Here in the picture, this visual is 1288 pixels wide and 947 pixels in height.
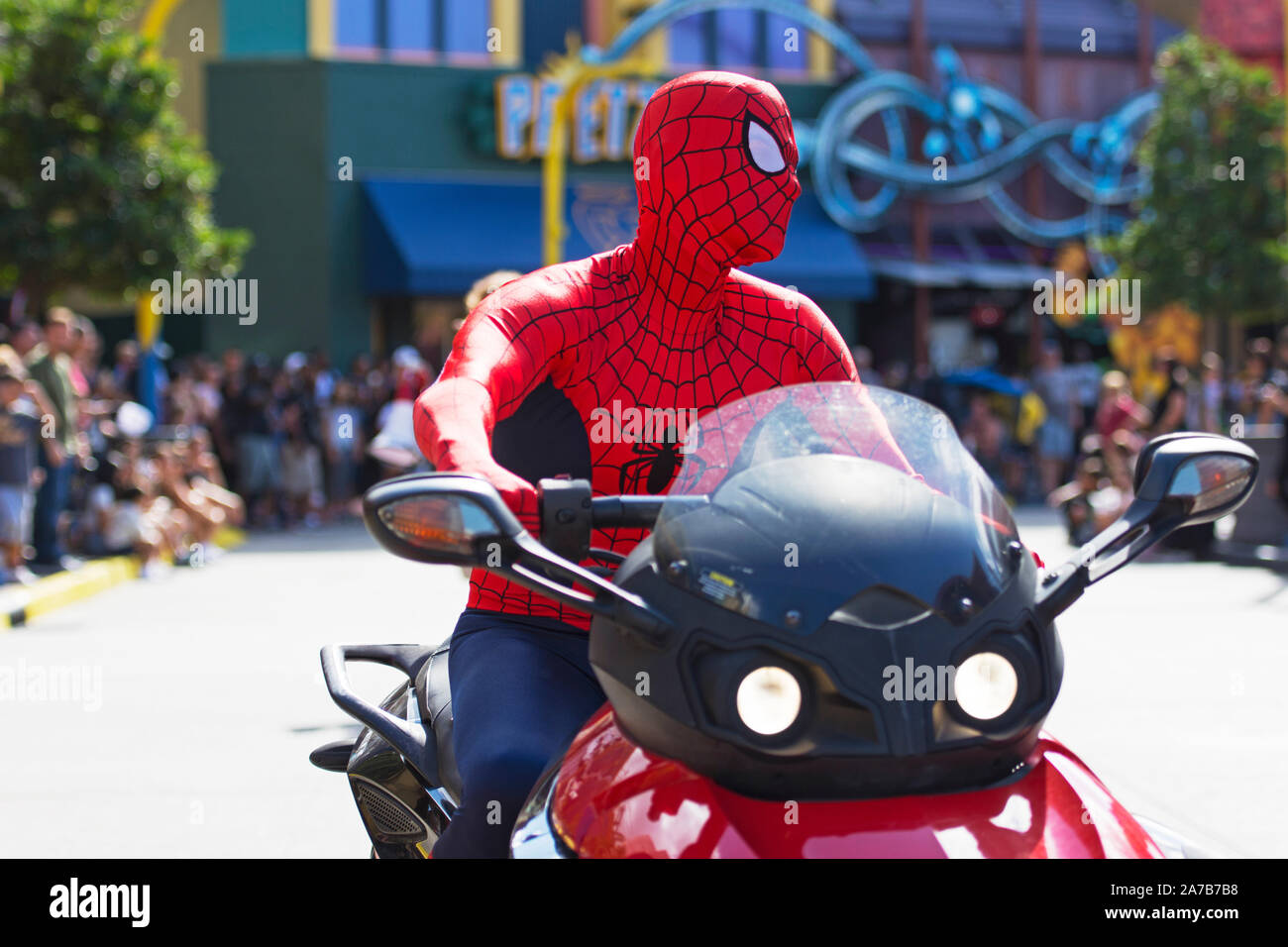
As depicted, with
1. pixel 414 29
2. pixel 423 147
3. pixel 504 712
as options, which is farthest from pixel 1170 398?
pixel 414 29

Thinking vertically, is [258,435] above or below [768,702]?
below

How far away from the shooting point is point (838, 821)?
171cm

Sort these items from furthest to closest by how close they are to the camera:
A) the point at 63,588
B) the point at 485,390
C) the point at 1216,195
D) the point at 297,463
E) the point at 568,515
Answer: the point at 1216,195 → the point at 297,463 → the point at 63,588 → the point at 485,390 → the point at 568,515

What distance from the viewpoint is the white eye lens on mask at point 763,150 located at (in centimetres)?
236

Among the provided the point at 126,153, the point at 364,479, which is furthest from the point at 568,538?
the point at 364,479

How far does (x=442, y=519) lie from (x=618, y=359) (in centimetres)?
84

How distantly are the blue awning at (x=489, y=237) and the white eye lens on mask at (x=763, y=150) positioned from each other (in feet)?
64.2

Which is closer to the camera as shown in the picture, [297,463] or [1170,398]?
[1170,398]

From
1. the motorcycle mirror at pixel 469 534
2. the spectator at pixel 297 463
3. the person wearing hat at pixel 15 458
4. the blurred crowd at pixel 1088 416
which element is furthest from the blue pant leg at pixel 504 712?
the spectator at pixel 297 463

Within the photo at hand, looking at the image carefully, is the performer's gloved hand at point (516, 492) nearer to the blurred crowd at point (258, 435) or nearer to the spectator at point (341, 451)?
the blurred crowd at point (258, 435)

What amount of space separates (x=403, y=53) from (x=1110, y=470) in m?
14.4

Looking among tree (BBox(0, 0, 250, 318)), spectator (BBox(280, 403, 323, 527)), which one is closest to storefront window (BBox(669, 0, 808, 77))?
spectator (BBox(280, 403, 323, 527))

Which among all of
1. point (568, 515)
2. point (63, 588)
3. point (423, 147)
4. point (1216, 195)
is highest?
point (423, 147)
